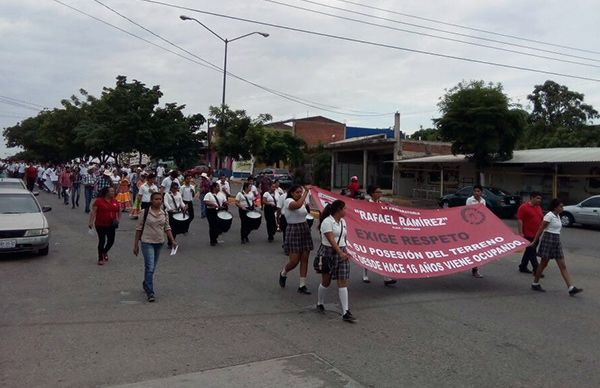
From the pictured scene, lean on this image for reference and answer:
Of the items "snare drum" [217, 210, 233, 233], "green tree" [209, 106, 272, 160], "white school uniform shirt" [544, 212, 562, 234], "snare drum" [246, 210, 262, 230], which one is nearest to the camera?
"white school uniform shirt" [544, 212, 562, 234]

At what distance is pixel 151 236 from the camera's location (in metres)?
8.24

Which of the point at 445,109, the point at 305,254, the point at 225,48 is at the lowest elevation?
the point at 305,254

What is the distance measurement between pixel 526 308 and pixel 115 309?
5669mm

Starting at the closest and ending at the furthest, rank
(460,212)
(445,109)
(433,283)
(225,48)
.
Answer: (433,283), (460,212), (445,109), (225,48)

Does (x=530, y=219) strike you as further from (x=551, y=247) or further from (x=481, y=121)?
(x=481, y=121)

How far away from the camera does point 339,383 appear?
5070 millimetres

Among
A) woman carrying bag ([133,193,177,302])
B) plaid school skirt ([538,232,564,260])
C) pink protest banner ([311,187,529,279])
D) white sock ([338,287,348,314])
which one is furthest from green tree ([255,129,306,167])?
white sock ([338,287,348,314])

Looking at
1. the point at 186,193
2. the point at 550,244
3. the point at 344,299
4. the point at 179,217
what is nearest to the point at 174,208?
the point at 179,217

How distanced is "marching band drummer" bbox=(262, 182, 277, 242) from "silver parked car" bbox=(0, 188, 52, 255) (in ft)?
16.5

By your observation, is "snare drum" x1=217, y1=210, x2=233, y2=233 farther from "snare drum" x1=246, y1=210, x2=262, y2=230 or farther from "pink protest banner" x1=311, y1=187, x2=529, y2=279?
"pink protest banner" x1=311, y1=187, x2=529, y2=279

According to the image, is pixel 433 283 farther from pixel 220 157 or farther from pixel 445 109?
pixel 220 157

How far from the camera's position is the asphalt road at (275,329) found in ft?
17.5

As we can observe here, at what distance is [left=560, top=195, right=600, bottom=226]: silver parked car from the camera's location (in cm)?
2120

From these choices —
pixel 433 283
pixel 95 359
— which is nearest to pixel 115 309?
pixel 95 359
